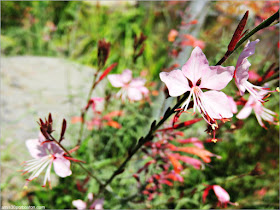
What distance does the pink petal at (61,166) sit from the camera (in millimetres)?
678

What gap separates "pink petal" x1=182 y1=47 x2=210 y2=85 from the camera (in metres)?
0.52

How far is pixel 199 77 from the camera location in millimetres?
551

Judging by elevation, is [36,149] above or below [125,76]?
below

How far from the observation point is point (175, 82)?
53 cm

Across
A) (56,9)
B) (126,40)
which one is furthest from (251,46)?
(56,9)

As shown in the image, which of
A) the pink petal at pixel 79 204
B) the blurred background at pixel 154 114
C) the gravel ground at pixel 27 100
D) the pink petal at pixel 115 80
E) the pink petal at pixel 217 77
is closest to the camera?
the pink petal at pixel 217 77

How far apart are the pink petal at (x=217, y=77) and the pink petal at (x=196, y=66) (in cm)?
1

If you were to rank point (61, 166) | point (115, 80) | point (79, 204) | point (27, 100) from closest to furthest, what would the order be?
point (61, 166)
point (79, 204)
point (115, 80)
point (27, 100)

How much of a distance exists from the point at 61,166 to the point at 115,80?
0.55 metres

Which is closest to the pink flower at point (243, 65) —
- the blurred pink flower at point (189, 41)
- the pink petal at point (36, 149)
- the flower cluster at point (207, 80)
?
the flower cluster at point (207, 80)

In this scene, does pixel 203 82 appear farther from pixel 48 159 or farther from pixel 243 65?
pixel 48 159

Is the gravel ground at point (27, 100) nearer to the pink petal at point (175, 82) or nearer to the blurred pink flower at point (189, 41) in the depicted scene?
the blurred pink flower at point (189, 41)

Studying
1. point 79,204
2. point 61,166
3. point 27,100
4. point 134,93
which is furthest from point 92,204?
point 27,100

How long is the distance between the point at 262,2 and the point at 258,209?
1.58 metres
